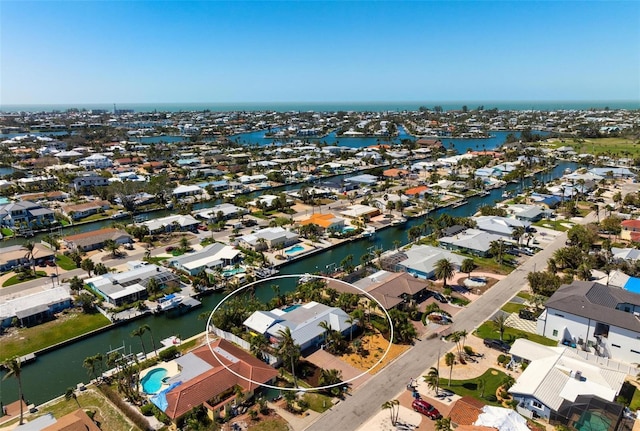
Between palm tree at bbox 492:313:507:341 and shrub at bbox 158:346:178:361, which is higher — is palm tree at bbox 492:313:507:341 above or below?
above

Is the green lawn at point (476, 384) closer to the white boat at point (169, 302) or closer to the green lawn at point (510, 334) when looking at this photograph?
the green lawn at point (510, 334)

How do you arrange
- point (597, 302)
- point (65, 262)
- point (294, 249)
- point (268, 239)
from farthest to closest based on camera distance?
point (294, 249) → point (268, 239) → point (65, 262) → point (597, 302)

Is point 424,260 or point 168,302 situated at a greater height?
point 424,260

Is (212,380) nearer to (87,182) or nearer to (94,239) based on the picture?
(94,239)

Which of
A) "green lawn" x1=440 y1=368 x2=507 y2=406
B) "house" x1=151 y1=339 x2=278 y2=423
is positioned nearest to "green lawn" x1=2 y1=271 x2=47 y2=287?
"house" x1=151 y1=339 x2=278 y2=423

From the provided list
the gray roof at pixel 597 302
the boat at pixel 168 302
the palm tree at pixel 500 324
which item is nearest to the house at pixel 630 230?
the gray roof at pixel 597 302

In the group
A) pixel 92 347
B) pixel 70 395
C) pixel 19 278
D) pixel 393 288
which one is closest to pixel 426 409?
pixel 393 288

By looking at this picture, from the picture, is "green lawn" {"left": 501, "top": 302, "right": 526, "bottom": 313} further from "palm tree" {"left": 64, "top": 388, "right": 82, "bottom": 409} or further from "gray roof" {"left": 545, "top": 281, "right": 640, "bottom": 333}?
"palm tree" {"left": 64, "top": 388, "right": 82, "bottom": 409}
